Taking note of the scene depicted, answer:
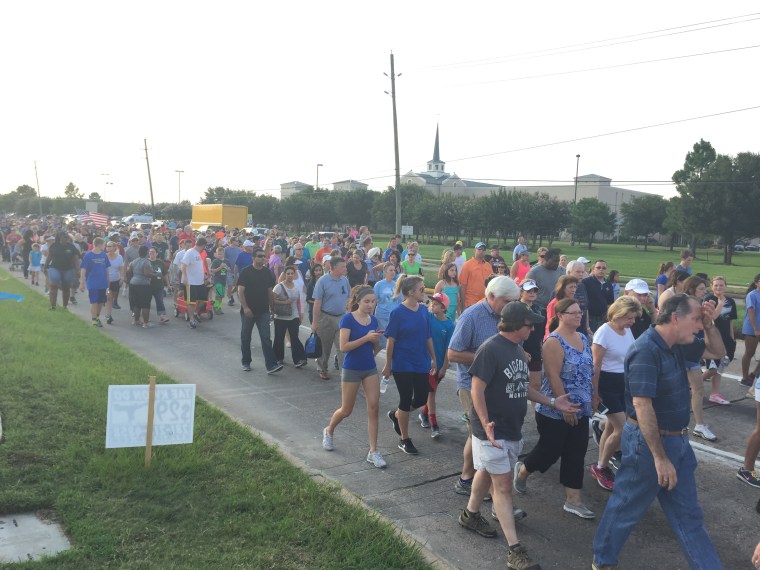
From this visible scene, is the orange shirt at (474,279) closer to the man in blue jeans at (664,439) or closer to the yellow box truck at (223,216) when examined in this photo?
the man in blue jeans at (664,439)

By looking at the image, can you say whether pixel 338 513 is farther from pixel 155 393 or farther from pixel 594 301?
pixel 594 301

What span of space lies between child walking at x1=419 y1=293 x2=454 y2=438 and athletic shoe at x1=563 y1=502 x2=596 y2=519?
1.96m

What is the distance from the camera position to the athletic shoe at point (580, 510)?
4.91 metres

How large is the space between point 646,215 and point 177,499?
81.3 metres

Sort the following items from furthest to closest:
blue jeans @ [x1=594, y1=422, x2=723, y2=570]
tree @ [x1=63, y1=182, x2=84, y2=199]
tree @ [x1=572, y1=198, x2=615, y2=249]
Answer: tree @ [x1=63, y1=182, x2=84, y2=199] < tree @ [x1=572, y1=198, x2=615, y2=249] < blue jeans @ [x1=594, y1=422, x2=723, y2=570]

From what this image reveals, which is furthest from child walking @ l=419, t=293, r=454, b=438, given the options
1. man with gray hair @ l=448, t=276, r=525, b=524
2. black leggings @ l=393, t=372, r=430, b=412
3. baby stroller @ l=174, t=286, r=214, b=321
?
baby stroller @ l=174, t=286, r=214, b=321

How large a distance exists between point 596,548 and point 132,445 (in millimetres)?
3669

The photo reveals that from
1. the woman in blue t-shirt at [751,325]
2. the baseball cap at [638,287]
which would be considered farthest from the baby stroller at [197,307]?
the woman in blue t-shirt at [751,325]

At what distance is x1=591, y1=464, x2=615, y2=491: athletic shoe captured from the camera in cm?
556

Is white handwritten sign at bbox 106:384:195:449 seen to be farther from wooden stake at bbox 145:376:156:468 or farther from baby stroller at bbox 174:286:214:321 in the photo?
baby stroller at bbox 174:286:214:321

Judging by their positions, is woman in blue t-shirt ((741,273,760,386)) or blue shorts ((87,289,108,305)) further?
blue shorts ((87,289,108,305))

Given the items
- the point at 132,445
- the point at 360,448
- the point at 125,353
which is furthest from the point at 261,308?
the point at 132,445

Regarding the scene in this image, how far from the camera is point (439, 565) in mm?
4090

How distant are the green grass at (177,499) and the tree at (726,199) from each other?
55600mm
